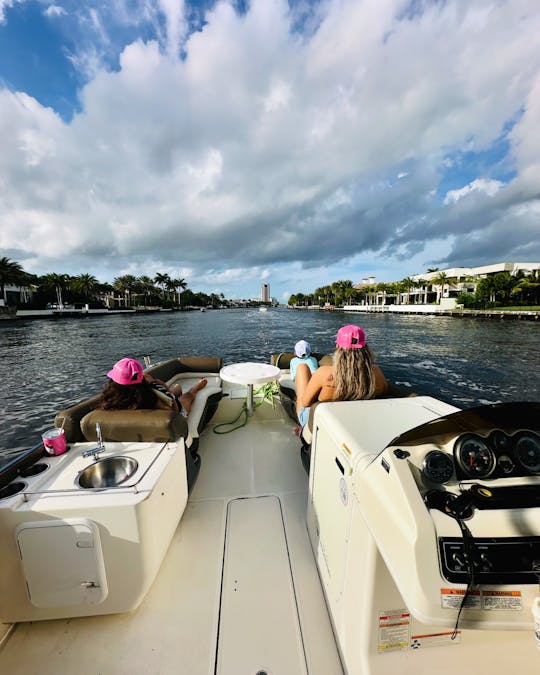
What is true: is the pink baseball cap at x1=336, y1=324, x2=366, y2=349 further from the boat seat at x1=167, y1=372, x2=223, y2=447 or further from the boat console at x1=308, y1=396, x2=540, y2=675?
the boat seat at x1=167, y1=372, x2=223, y2=447

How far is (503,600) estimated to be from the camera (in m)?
0.85

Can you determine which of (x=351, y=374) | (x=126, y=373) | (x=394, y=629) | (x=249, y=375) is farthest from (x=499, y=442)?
(x=249, y=375)

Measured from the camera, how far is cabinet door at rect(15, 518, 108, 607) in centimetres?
135

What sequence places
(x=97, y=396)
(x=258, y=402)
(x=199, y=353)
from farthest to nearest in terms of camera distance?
1. (x=199, y=353)
2. (x=258, y=402)
3. (x=97, y=396)

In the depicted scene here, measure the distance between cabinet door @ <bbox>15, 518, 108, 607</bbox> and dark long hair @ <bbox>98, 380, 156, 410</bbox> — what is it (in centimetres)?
93

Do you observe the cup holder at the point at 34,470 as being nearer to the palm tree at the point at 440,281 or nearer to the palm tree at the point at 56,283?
the palm tree at the point at 56,283

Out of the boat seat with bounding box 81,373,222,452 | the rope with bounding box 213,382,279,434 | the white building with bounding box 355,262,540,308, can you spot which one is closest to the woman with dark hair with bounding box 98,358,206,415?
the boat seat with bounding box 81,373,222,452

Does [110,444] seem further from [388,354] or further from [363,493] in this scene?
[388,354]

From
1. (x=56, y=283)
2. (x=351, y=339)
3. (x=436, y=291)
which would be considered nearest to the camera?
(x=351, y=339)

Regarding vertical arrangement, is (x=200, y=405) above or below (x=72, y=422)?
below

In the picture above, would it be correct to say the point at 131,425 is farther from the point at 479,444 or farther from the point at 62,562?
the point at 479,444

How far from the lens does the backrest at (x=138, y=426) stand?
2.00 metres

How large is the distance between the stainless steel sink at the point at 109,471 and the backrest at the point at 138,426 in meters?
0.25

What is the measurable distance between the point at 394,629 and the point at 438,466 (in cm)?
67
